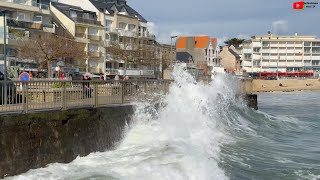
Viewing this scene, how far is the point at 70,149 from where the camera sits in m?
15.6

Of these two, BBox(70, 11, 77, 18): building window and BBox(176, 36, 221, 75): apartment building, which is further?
BBox(176, 36, 221, 75): apartment building

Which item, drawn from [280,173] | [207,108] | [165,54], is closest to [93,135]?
[280,173]

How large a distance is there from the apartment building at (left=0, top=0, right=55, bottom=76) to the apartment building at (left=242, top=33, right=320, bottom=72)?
363 feet

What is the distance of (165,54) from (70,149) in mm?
83385

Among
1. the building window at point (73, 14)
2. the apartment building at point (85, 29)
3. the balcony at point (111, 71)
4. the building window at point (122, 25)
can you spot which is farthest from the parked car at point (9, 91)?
the building window at point (122, 25)

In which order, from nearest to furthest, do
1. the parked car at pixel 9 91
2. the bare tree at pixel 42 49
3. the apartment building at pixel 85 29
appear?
the parked car at pixel 9 91 < the bare tree at pixel 42 49 < the apartment building at pixel 85 29

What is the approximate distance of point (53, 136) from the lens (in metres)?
15.1

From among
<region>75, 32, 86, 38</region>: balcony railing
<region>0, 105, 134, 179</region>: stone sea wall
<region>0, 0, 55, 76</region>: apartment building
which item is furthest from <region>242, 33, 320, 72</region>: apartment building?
<region>0, 105, 134, 179</region>: stone sea wall

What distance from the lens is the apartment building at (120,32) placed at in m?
79.2

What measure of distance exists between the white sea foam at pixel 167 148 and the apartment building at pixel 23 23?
29517mm

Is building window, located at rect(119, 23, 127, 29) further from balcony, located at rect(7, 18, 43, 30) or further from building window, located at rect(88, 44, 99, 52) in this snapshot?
balcony, located at rect(7, 18, 43, 30)

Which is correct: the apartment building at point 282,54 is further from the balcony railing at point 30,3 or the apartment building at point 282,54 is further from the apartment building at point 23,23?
the apartment building at point 23,23

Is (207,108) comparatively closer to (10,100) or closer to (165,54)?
(10,100)

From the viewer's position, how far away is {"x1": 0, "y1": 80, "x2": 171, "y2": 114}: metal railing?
1477 cm
